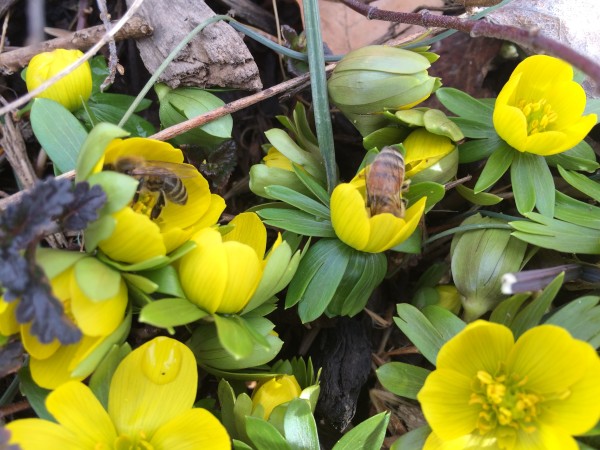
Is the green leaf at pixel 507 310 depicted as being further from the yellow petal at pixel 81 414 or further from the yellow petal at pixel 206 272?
the yellow petal at pixel 81 414

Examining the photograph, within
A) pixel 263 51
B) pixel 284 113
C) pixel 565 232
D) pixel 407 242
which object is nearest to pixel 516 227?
pixel 565 232

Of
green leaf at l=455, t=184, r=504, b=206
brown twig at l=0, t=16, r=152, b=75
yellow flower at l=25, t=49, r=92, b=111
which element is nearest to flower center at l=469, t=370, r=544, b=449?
green leaf at l=455, t=184, r=504, b=206

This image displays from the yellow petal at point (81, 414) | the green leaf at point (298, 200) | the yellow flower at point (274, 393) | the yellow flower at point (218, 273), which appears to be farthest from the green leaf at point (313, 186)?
the yellow petal at point (81, 414)

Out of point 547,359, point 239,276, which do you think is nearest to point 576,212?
point 547,359

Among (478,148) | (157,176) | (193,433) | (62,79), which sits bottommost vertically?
(193,433)

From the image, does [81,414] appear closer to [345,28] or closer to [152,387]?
[152,387]

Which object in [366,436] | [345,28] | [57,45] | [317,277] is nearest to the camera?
[366,436]

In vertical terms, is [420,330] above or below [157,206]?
below

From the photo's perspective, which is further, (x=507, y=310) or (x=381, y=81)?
(x=381, y=81)
